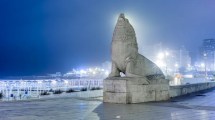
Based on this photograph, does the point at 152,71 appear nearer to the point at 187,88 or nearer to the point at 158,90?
the point at 158,90

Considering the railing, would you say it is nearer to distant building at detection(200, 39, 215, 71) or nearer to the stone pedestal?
the stone pedestal

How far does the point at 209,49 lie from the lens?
15375 centimetres

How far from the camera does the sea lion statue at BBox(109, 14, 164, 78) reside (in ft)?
43.4

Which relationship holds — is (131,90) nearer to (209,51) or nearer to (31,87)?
(31,87)

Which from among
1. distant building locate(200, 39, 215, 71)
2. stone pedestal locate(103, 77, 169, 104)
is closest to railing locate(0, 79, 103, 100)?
stone pedestal locate(103, 77, 169, 104)

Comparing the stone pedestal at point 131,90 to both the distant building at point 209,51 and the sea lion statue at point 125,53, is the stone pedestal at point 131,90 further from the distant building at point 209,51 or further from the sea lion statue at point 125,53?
the distant building at point 209,51

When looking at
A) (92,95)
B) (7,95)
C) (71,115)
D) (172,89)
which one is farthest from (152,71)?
(7,95)

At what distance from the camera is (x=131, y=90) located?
12680mm

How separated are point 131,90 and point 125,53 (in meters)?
1.66

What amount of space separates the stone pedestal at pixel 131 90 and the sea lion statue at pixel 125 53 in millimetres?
444

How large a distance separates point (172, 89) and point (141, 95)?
3.26 m

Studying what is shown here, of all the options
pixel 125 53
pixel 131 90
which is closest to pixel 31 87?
pixel 125 53

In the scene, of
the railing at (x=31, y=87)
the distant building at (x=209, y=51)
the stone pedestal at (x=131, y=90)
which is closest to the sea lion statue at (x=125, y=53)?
the stone pedestal at (x=131, y=90)

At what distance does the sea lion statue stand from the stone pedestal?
Result: 1.46ft
